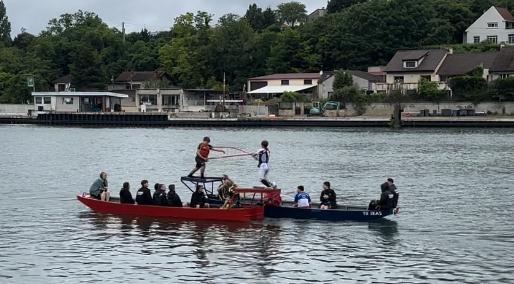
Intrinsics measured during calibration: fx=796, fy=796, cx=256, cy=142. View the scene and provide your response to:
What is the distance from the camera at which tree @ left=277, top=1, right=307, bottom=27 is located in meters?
182

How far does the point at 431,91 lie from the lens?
111688mm

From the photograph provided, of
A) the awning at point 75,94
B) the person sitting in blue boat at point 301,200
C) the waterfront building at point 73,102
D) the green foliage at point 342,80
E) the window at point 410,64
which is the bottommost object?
the person sitting in blue boat at point 301,200

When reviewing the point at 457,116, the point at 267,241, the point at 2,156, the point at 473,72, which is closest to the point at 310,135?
the point at 457,116

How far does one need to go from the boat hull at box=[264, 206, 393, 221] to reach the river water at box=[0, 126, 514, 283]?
39 cm

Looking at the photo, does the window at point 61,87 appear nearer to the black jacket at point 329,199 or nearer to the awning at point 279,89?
the awning at point 279,89

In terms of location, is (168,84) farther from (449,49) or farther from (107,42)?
(449,49)

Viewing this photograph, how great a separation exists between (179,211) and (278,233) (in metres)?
4.87

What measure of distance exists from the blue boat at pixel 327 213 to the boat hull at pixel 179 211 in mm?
652

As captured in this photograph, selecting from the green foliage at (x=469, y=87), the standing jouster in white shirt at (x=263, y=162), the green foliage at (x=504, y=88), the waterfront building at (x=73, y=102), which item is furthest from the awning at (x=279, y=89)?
the standing jouster in white shirt at (x=263, y=162)

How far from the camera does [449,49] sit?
406 ft

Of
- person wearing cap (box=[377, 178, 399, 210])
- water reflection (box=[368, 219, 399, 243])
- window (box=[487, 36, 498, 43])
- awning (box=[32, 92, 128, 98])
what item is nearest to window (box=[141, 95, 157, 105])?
awning (box=[32, 92, 128, 98])

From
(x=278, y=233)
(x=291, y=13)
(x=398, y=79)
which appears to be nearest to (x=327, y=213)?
(x=278, y=233)

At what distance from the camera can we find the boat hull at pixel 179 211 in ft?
105

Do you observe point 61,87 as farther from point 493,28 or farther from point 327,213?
point 327,213
